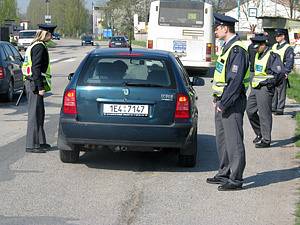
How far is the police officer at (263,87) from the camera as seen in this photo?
999 cm

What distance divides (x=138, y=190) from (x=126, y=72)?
5.41ft

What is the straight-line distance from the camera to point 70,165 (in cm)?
816

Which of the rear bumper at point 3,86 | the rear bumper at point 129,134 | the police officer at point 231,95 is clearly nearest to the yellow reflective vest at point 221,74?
the police officer at point 231,95

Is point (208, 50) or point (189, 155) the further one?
point (208, 50)

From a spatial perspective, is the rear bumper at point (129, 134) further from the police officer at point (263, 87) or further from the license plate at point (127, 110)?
the police officer at point (263, 87)

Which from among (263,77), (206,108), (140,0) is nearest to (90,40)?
(140,0)

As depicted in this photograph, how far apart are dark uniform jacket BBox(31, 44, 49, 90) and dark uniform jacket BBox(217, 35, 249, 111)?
3.17 m

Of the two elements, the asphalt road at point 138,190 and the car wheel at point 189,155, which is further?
the car wheel at point 189,155

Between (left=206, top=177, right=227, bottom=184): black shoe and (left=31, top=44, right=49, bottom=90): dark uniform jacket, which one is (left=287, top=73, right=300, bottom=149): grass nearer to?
(left=206, top=177, right=227, bottom=184): black shoe

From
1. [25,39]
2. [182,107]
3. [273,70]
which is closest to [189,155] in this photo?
[182,107]

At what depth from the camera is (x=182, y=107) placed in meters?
7.62

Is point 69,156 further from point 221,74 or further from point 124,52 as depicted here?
point 221,74

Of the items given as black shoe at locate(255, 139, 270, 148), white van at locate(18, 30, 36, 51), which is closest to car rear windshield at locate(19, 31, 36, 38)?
white van at locate(18, 30, 36, 51)

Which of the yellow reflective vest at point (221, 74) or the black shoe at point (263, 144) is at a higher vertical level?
the yellow reflective vest at point (221, 74)
